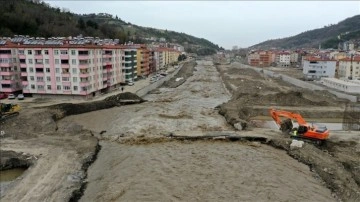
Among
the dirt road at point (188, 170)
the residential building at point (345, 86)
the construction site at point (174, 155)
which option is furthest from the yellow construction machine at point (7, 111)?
the residential building at point (345, 86)

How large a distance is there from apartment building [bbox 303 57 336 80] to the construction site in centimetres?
4573

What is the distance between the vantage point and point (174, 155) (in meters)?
25.1

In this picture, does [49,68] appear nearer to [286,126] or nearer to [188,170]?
[188,170]

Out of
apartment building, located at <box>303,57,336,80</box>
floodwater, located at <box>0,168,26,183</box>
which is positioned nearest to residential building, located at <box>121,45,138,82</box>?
floodwater, located at <box>0,168,26,183</box>

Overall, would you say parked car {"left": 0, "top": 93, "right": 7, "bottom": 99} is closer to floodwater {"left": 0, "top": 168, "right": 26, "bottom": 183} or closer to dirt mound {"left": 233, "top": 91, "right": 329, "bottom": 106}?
floodwater {"left": 0, "top": 168, "right": 26, "bottom": 183}

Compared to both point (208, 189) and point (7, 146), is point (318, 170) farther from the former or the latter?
point (7, 146)

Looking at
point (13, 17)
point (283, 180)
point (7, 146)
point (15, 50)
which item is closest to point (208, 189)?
point (283, 180)

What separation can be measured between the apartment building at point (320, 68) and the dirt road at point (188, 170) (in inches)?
2296

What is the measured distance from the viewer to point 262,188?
19.7 m

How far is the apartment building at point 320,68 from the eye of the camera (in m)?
82.6

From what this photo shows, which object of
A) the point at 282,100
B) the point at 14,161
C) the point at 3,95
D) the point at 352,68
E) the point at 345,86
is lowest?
the point at 14,161

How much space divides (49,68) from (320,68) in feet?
221

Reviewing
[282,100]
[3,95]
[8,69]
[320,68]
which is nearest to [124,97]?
[8,69]

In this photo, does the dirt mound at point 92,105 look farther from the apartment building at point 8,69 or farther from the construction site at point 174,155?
the apartment building at point 8,69
